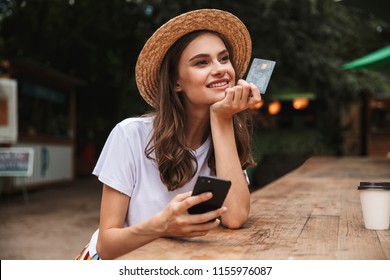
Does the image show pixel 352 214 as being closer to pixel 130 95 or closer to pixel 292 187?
pixel 292 187

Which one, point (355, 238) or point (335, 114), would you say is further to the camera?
point (335, 114)

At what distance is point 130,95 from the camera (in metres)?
10.1

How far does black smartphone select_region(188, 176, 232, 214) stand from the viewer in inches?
48.7

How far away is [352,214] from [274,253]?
0.76 metres

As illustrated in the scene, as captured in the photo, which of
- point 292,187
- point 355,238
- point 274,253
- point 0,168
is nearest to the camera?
point 274,253

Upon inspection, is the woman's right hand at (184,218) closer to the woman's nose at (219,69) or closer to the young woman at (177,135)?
the young woman at (177,135)

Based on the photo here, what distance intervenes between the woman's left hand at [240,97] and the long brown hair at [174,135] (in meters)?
0.20

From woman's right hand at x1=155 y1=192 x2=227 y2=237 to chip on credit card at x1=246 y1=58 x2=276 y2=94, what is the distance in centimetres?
51

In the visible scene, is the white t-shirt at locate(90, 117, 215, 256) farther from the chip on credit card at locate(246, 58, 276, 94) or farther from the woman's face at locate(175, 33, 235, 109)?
the chip on credit card at locate(246, 58, 276, 94)

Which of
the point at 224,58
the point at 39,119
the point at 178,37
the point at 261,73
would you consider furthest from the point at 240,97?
the point at 39,119

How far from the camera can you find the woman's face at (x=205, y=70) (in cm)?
165

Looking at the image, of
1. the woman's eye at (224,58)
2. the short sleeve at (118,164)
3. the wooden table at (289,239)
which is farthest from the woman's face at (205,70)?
the wooden table at (289,239)

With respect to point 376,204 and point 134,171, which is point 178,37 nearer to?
point 134,171

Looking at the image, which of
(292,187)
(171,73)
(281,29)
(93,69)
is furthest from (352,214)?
(93,69)
